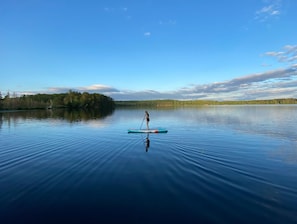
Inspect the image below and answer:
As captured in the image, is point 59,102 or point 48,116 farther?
point 59,102

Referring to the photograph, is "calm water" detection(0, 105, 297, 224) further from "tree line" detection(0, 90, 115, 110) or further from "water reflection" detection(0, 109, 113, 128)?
"tree line" detection(0, 90, 115, 110)

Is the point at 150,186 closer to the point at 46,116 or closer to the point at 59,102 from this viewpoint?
the point at 46,116

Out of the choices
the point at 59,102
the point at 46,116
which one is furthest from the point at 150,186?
the point at 59,102

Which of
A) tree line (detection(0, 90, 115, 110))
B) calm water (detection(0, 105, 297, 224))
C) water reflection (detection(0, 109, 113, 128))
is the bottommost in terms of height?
calm water (detection(0, 105, 297, 224))

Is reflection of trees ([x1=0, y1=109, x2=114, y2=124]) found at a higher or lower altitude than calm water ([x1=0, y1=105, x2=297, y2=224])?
higher

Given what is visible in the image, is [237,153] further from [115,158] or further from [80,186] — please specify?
[80,186]

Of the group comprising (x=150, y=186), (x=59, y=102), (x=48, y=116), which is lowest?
(x=150, y=186)

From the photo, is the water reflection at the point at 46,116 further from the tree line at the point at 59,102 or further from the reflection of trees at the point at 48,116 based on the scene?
the tree line at the point at 59,102

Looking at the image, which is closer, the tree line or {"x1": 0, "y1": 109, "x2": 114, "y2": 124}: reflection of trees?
{"x1": 0, "y1": 109, "x2": 114, "y2": 124}: reflection of trees

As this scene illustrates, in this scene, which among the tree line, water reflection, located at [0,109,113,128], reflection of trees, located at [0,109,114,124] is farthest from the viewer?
the tree line

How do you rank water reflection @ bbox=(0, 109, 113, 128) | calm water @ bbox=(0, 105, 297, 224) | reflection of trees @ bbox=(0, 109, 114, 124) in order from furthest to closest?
reflection of trees @ bbox=(0, 109, 114, 124), water reflection @ bbox=(0, 109, 113, 128), calm water @ bbox=(0, 105, 297, 224)

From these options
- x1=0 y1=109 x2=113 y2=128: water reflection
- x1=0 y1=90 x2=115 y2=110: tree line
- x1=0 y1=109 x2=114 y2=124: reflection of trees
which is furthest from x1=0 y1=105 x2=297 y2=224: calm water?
x1=0 y1=90 x2=115 y2=110: tree line

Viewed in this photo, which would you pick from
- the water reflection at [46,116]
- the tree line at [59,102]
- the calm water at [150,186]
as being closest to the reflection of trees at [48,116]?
the water reflection at [46,116]

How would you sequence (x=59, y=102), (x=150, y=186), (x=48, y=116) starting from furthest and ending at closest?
(x=59, y=102)
(x=48, y=116)
(x=150, y=186)
